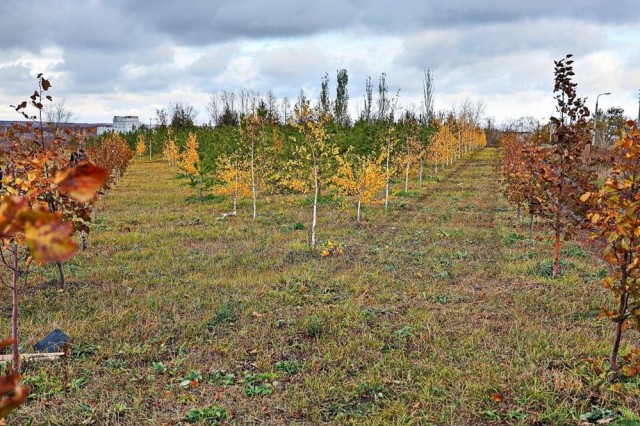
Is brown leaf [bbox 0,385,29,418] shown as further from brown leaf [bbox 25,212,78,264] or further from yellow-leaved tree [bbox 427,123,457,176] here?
yellow-leaved tree [bbox 427,123,457,176]

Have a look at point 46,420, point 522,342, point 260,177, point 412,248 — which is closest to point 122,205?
point 260,177

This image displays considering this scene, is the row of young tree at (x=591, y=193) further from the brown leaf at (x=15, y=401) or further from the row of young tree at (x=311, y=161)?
the row of young tree at (x=311, y=161)

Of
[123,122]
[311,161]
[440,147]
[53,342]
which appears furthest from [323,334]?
[123,122]

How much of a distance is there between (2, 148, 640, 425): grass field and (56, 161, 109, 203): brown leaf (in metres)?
3.75

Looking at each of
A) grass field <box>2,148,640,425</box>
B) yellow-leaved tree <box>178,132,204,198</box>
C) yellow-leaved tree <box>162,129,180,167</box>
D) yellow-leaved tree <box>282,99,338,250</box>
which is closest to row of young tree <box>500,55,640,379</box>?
grass field <box>2,148,640,425</box>

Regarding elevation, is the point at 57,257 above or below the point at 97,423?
above

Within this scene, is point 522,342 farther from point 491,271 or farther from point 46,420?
point 46,420

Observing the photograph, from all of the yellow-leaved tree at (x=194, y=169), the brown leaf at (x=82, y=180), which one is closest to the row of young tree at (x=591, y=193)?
the brown leaf at (x=82, y=180)

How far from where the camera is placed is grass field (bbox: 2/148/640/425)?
14.4 ft

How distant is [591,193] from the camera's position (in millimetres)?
3811

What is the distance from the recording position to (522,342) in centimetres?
557

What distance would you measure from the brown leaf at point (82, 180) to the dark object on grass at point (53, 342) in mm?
5341

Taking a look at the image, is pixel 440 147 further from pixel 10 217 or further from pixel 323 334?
pixel 10 217

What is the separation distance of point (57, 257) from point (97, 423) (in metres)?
3.99
